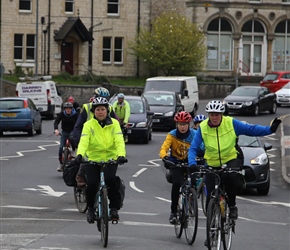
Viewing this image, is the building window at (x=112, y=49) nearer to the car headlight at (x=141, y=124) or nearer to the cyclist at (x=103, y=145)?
the car headlight at (x=141, y=124)

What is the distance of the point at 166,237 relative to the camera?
13.1 meters

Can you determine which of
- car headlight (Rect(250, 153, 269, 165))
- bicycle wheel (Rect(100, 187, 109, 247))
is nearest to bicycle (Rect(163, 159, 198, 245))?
bicycle wheel (Rect(100, 187, 109, 247))

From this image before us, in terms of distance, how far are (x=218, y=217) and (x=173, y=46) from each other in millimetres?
48919

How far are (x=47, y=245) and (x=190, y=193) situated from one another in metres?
1.94

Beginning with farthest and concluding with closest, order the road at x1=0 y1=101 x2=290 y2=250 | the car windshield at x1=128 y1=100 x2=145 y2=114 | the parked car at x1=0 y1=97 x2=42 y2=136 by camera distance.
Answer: the parked car at x1=0 y1=97 x2=42 y2=136
the car windshield at x1=128 y1=100 x2=145 y2=114
the road at x1=0 y1=101 x2=290 y2=250

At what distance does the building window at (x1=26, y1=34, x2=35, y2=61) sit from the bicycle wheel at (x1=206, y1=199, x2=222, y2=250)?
2098 inches

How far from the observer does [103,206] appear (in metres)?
12.1

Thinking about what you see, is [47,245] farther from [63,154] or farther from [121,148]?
[63,154]

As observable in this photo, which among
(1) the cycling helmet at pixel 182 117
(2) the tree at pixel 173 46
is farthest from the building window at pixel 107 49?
(1) the cycling helmet at pixel 182 117

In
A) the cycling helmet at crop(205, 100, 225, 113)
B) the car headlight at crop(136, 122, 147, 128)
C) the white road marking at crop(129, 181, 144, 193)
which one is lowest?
the white road marking at crop(129, 181, 144, 193)

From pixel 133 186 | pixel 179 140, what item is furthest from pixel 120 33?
pixel 179 140

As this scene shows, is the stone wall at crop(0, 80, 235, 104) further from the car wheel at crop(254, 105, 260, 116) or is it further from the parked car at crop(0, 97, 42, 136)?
the parked car at crop(0, 97, 42, 136)

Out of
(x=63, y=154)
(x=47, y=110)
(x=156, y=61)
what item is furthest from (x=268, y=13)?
(x=63, y=154)

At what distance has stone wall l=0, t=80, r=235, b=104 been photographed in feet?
187
